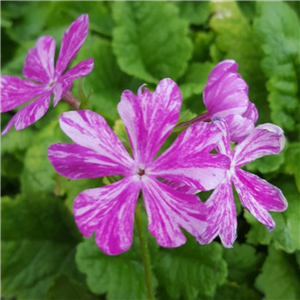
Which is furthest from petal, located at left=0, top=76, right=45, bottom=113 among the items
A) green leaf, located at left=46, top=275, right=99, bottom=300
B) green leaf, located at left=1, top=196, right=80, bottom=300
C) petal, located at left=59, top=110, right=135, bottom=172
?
green leaf, located at left=46, top=275, right=99, bottom=300

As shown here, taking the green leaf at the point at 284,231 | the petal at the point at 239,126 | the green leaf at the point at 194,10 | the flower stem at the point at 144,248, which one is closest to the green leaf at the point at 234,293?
the green leaf at the point at 284,231

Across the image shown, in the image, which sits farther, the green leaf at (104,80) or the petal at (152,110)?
the green leaf at (104,80)

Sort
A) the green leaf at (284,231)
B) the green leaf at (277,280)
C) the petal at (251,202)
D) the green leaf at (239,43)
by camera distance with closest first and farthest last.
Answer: the petal at (251,202)
the green leaf at (284,231)
the green leaf at (277,280)
the green leaf at (239,43)

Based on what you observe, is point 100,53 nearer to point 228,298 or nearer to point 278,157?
point 278,157

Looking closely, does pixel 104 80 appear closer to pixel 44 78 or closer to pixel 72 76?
pixel 44 78

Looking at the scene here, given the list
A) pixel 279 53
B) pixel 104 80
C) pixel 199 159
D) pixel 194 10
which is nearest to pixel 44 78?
pixel 199 159

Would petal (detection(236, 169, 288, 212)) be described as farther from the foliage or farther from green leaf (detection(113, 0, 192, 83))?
green leaf (detection(113, 0, 192, 83))

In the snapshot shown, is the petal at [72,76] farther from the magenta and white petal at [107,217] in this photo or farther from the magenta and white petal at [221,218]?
the magenta and white petal at [221,218]
